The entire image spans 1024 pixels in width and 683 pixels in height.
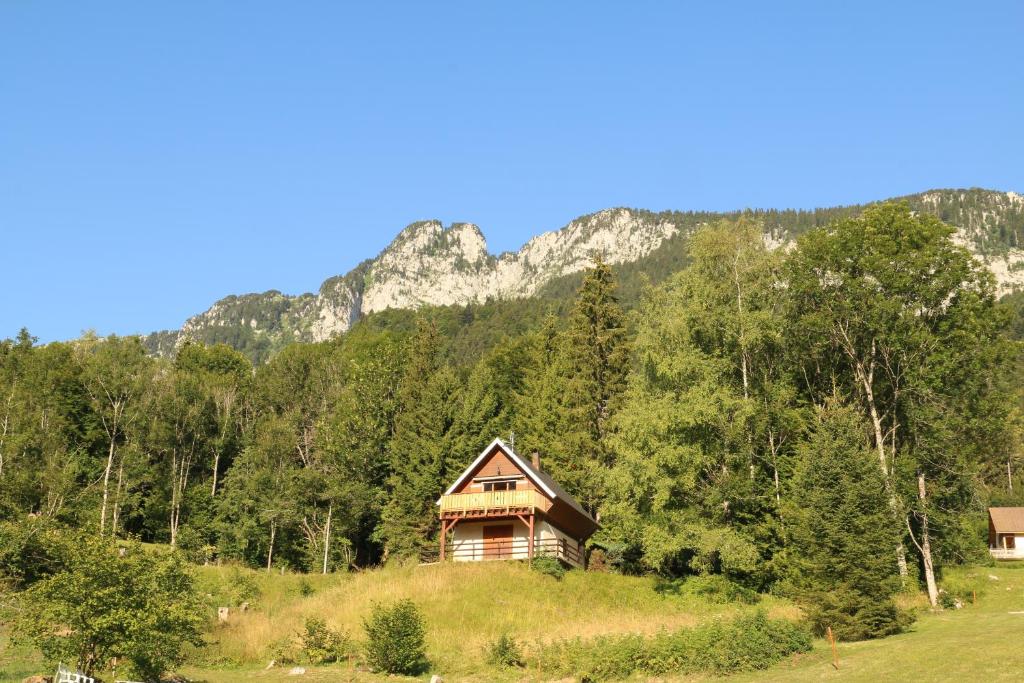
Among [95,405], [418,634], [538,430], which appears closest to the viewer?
[418,634]

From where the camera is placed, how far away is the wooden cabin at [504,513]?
1832 inches

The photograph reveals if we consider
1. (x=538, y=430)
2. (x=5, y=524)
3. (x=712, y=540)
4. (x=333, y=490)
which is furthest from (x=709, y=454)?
(x=5, y=524)

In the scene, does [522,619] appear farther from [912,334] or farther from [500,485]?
[912,334]

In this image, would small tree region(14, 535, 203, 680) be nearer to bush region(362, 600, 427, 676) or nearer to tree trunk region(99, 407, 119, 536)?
bush region(362, 600, 427, 676)

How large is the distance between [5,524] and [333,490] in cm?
1911

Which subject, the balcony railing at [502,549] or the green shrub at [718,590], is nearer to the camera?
the green shrub at [718,590]

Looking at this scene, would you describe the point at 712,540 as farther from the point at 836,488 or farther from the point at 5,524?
the point at 5,524

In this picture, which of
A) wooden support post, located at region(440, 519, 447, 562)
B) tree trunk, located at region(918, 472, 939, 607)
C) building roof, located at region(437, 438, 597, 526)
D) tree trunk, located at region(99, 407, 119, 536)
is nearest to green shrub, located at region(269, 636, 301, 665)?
wooden support post, located at region(440, 519, 447, 562)

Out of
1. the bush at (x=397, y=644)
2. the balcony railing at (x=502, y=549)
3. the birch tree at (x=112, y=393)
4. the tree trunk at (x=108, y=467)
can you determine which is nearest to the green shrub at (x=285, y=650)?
the bush at (x=397, y=644)

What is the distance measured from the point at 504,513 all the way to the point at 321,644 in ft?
56.2

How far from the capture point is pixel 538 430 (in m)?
55.6

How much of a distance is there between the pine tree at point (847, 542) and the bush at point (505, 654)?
30.8ft

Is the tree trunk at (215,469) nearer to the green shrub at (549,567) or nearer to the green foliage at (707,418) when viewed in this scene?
the green shrub at (549,567)

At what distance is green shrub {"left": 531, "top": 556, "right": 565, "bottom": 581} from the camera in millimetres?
42438
